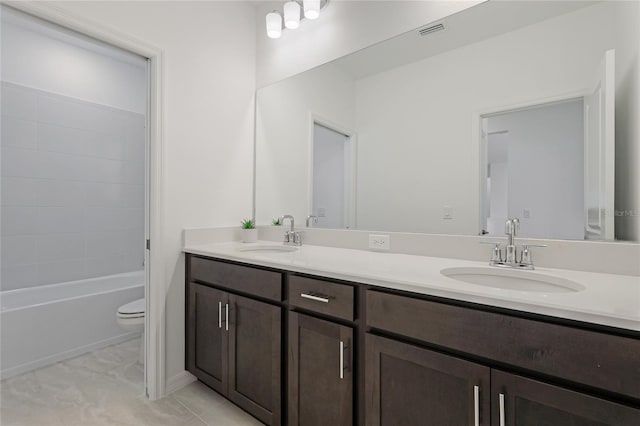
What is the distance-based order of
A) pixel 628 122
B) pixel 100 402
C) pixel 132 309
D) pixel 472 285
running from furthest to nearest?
pixel 132 309
pixel 100 402
pixel 628 122
pixel 472 285

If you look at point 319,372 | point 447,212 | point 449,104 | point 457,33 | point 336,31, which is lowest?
point 319,372

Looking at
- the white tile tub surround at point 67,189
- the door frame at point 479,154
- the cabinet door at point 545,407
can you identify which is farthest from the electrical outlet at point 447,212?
the white tile tub surround at point 67,189

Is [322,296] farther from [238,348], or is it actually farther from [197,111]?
[197,111]

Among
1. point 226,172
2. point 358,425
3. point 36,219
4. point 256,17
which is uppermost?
point 256,17

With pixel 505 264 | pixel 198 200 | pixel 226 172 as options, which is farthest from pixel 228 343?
pixel 505 264

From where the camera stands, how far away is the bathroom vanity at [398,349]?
73 centimetres

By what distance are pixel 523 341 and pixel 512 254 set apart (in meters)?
0.52

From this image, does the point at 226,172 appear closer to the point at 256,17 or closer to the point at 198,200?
the point at 198,200

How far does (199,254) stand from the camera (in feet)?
5.89

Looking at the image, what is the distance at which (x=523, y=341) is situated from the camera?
801mm

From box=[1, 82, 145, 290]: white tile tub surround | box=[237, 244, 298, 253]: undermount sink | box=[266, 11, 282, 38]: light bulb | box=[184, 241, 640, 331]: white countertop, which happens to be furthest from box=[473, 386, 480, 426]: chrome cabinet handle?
box=[1, 82, 145, 290]: white tile tub surround

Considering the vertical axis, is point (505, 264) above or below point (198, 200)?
below

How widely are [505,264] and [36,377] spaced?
2758mm

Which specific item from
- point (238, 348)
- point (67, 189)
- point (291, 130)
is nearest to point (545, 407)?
point (238, 348)
